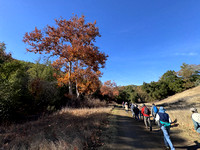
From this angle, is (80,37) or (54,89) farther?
(54,89)

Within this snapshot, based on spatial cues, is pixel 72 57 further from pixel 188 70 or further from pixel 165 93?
pixel 188 70

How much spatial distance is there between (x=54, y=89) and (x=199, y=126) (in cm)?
1359

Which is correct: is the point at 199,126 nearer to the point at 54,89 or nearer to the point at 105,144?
the point at 105,144

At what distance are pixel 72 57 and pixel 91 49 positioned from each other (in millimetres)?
2355

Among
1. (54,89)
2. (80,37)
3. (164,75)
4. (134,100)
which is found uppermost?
(164,75)

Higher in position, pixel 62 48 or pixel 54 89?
pixel 62 48

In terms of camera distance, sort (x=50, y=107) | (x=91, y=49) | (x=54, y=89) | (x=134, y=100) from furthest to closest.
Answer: (x=134, y=100)
(x=54, y=89)
(x=50, y=107)
(x=91, y=49)

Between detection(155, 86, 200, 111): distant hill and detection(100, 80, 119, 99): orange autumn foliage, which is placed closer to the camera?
detection(155, 86, 200, 111): distant hill

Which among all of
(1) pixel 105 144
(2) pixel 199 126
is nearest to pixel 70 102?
(1) pixel 105 144

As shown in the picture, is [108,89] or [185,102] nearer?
[185,102]

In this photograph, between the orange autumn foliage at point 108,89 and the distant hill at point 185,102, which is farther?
the orange autumn foliage at point 108,89

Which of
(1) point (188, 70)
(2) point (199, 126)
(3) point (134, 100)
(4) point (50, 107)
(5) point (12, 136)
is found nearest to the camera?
(2) point (199, 126)

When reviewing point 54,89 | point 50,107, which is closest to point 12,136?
point 50,107

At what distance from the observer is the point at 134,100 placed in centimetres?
4850
